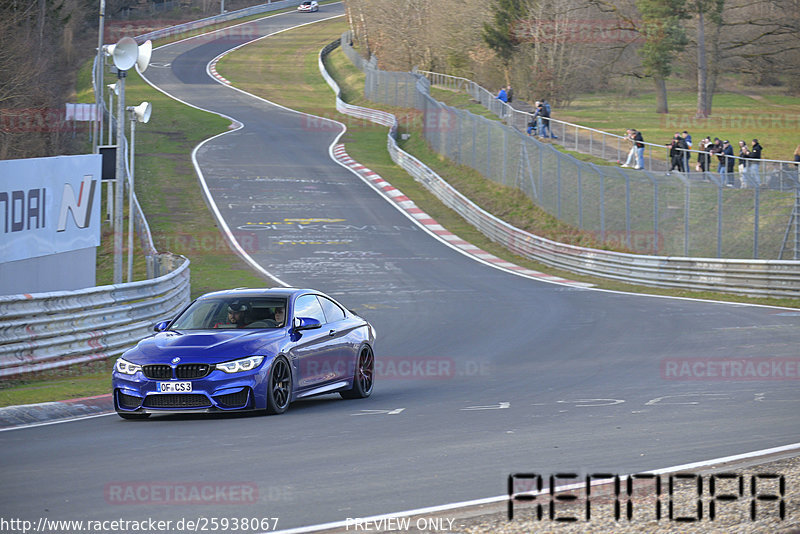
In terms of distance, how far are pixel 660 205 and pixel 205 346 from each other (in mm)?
20688

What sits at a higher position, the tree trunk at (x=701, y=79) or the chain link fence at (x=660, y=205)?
the tree trunk at (x=701, y=79)

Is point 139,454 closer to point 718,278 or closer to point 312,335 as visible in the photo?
point 312,335

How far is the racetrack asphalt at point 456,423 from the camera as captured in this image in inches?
291

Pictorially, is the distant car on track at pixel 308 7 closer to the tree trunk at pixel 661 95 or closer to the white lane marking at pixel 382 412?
the tree trunk at pixel 661 95

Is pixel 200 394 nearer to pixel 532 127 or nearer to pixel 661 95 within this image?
pixel 532 127

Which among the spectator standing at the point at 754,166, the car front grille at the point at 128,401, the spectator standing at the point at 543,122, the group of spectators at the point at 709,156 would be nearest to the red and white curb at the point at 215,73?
the spectator standing at the point at 543,122

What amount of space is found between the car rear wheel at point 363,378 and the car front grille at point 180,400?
256 cm

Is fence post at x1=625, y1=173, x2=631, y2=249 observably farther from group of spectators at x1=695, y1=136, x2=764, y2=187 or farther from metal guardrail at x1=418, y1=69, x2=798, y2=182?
group of spectators at x1=695, y1=136, x2=764, y2=187

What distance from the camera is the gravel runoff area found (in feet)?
19.6

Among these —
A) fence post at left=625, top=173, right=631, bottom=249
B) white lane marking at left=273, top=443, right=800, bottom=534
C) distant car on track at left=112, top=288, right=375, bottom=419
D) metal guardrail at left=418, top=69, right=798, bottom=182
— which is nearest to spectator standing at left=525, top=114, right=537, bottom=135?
metal guardrail at left=418, top=69, right=798, bottom=182

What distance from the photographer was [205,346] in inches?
433

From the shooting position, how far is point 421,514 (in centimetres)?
661

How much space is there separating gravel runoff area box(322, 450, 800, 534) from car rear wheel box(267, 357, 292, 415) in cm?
449

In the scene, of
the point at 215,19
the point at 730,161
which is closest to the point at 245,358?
the point at 730,161
